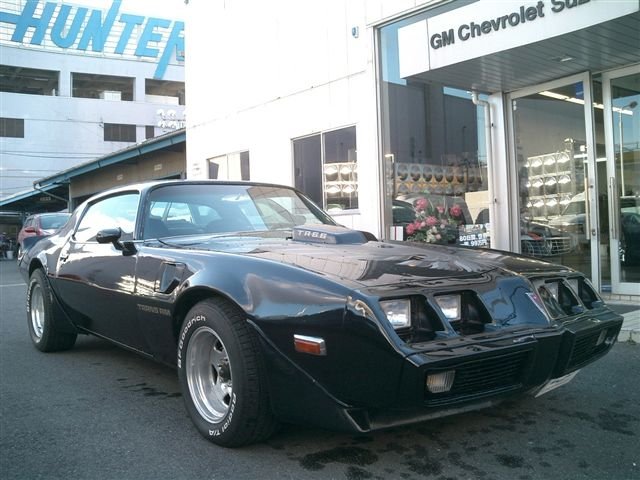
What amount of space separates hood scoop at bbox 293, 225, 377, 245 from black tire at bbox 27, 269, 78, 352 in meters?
2.54

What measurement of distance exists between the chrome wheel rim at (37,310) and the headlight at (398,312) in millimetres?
3952

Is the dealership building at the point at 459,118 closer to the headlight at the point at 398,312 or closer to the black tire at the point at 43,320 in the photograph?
the headlight at the point at 398,312

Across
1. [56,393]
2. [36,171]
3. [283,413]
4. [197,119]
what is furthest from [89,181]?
[283,413]

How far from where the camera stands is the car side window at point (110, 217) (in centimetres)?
403

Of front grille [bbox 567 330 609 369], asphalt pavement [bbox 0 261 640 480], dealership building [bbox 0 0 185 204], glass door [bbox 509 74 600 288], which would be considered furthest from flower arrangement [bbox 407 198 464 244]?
dealership building [bbox 0 0 185 204]

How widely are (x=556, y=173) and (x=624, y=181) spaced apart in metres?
1.01

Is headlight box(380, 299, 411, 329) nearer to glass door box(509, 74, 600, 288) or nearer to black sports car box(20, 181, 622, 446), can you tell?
black sports car box(20, 181, 622, 446)

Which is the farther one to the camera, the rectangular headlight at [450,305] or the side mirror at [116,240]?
the side mirror at [116,240]

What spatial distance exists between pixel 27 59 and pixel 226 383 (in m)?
49.7

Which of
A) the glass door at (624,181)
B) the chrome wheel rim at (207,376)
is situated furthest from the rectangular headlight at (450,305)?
the glass door at (624,181)

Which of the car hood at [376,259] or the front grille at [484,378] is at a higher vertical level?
the car hood at [376,259]

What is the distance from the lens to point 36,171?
44875mm

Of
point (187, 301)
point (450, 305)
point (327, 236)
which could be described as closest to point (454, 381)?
point (450, 305)

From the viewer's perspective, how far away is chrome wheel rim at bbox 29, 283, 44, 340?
5.25m
